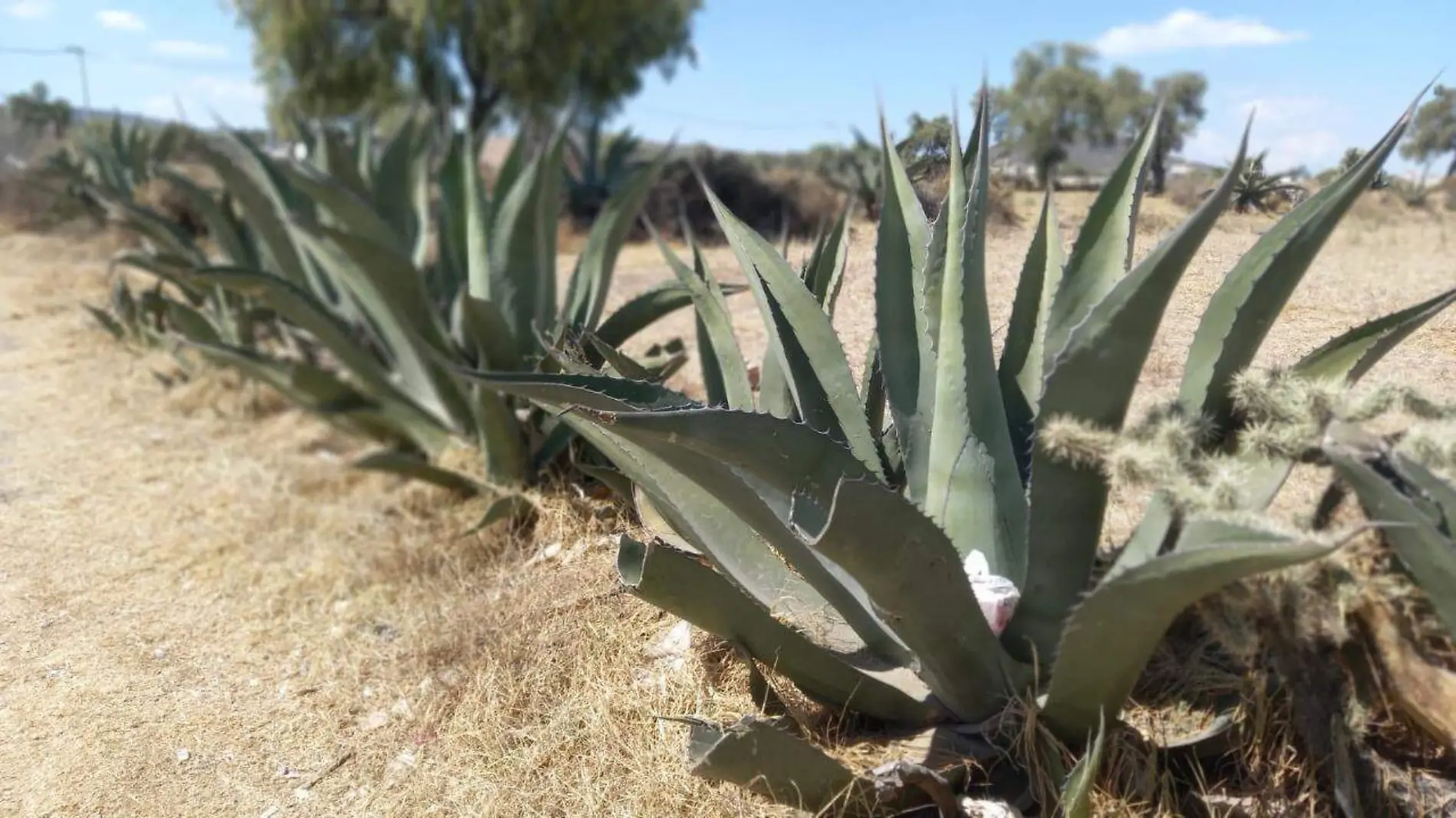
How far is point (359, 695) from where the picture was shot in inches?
105

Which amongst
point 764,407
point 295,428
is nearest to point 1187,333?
point 764,407

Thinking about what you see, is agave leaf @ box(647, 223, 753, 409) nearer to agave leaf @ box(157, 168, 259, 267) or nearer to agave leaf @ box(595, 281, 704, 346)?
agave leaf @ box(595, 281, 704, 346)

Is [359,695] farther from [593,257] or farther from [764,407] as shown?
[593,257]

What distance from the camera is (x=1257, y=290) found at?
144 centimetres

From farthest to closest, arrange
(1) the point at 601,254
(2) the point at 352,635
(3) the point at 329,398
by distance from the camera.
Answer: (3) the point at 329,398 → (1) the point at 601,254 → (2) the point at 352,635

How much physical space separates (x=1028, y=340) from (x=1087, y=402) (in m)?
0.38

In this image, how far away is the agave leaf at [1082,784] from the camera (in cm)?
140

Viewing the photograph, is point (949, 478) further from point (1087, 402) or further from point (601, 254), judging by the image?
point (601, 254)

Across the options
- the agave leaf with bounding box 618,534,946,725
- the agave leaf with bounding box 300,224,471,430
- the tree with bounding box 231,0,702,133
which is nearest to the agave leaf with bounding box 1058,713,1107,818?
the agave leaf with bounding box 618,534,946,725

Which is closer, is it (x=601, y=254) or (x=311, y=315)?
(x=311, y=315)

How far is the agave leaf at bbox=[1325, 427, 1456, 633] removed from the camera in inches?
49.1

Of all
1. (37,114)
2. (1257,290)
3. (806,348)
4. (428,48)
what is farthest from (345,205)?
(37,114)

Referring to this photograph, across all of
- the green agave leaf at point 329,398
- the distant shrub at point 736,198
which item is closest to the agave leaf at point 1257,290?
the green agave leaf at point 329,398

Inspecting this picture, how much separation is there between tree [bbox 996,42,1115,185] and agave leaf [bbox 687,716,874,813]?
2437 mm
